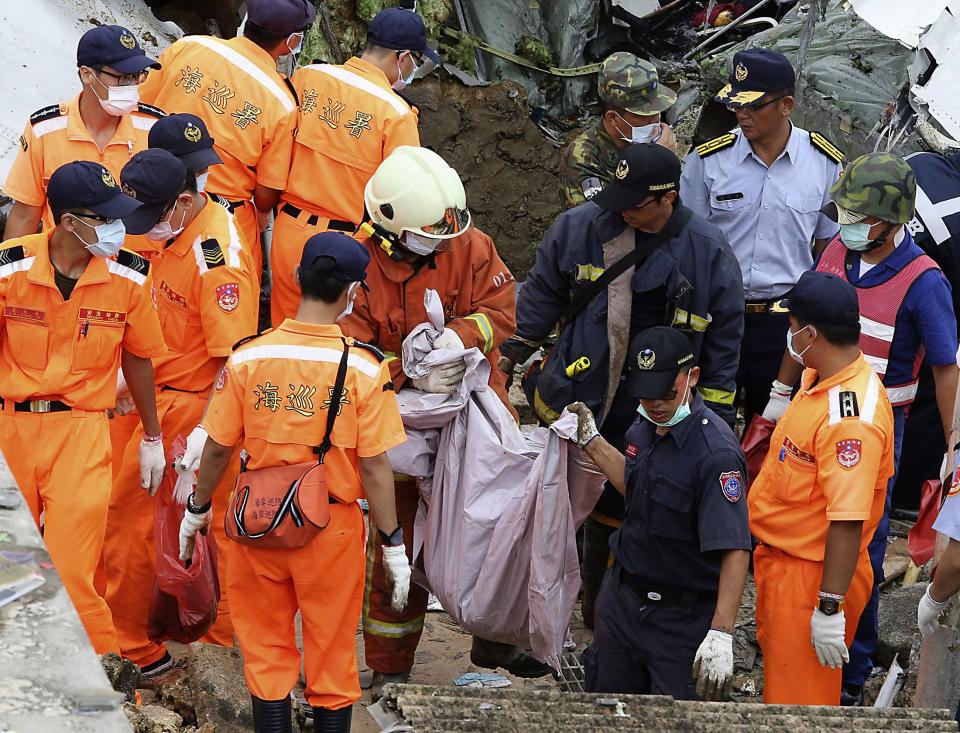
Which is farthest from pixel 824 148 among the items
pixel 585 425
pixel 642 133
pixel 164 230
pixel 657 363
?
pixel 164 230

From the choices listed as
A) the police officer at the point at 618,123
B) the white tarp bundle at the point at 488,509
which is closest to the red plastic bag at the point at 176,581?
the white tarp bundle at the point at 488,509

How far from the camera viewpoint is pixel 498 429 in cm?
498

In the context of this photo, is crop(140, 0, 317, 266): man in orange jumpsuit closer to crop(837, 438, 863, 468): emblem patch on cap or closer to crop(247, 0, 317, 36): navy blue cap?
crop(247, 0, 317, 36): navy blue cap

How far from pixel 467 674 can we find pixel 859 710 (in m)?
2.68

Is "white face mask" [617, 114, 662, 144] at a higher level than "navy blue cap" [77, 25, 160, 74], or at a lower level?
lower

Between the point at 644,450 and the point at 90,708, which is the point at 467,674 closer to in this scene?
the point at 644,450

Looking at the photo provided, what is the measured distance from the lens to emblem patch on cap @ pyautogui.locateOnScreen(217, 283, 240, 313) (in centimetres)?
494

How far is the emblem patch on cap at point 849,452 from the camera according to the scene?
4.08 metres

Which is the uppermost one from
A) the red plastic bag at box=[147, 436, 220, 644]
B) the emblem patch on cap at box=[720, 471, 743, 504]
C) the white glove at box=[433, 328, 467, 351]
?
the emblem patch on cap at box=[720, 471, 743, 504]

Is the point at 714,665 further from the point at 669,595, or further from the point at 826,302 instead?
the point at 826,302

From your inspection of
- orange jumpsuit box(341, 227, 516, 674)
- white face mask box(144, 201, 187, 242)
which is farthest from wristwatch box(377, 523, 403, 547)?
white face mask box(144, 201, 187, 242)

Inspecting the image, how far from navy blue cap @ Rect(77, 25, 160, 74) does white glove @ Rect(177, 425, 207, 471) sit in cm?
161

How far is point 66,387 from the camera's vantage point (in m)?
4.51

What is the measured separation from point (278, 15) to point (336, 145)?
645 millimetres
